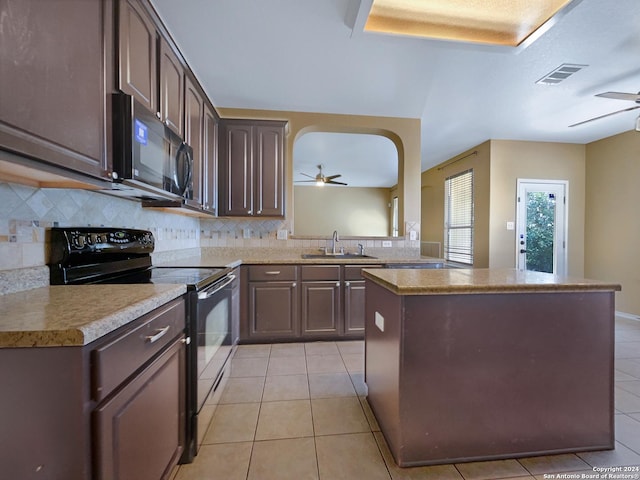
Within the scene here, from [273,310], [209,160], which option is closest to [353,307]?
[273,310]

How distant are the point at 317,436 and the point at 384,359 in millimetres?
593

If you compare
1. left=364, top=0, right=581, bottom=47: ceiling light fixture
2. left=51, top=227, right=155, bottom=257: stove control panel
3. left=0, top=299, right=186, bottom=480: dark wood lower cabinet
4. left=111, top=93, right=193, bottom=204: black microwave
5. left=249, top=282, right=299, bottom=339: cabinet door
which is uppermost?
left=364, top=0, right=581, bottom=47: ceiling light fixture

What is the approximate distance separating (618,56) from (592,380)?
284 centimetres

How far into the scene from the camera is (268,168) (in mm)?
3061

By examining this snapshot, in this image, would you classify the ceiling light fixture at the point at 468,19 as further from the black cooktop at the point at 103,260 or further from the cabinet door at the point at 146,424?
the cabinet door at the point at 146,424

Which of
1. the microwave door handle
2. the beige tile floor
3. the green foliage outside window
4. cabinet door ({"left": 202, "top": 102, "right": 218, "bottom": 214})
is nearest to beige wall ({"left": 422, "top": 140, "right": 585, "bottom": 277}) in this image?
the green foliage outside window

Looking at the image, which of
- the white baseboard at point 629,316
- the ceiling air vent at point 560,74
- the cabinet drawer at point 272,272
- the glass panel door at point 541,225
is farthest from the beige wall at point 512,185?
the cabinet drawer at point 272,272

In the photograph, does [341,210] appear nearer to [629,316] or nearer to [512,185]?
[512,185]

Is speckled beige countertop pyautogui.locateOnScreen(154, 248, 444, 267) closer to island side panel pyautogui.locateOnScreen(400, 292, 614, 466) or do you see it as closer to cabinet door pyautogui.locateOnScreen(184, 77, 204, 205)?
cabinet door pyautogui.locateOnScreen(184, 77, 204, 205)

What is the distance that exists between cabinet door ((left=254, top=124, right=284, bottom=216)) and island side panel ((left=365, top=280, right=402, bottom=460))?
5.58 feet

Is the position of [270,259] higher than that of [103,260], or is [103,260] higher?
[103,260]

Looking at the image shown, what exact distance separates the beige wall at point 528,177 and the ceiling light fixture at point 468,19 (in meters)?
2.51

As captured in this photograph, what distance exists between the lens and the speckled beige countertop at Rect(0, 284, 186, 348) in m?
0.69

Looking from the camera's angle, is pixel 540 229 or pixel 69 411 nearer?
pixel 69 411
